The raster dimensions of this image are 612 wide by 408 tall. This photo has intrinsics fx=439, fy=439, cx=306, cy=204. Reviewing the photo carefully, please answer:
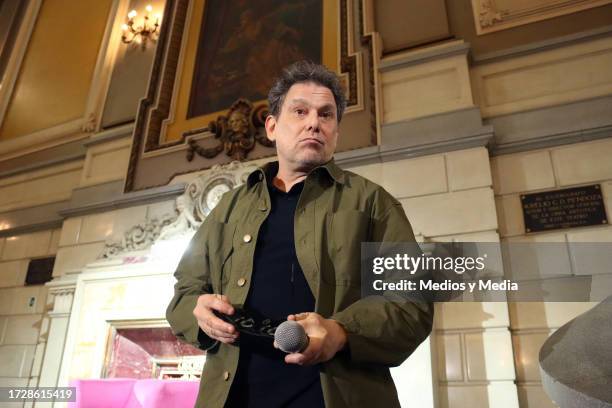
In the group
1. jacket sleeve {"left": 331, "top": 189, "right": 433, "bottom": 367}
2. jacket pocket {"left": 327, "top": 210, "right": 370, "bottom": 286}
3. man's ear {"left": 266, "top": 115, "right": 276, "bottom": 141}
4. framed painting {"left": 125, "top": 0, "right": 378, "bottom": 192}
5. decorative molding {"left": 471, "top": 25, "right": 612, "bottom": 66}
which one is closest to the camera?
jacket sleeve {"left": 331, "top": 189, "right": 433, "bottom": 367}

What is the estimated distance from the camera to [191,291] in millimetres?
1090

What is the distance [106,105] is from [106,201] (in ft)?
4.46

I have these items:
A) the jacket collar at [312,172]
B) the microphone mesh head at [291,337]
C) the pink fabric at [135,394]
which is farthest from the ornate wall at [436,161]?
the microphone mesh head at [291,337]

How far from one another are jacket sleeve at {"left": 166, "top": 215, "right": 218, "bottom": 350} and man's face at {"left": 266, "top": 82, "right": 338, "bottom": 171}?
0.31 metres

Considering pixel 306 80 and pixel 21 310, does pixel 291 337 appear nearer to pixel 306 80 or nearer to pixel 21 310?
pixel 306 80

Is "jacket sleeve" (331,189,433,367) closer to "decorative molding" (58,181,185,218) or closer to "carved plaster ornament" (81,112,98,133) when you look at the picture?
"decorative molding" (58,181,185,218)

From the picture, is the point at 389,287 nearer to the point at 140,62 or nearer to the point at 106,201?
the point at 106,201

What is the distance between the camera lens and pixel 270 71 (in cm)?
410

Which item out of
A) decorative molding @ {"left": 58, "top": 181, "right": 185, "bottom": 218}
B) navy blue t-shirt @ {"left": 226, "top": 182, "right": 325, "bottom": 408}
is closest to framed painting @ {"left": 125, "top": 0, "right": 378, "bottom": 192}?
decorative molding @ {"left": 58, "top": 181, "right": 185, "bottom": 218}

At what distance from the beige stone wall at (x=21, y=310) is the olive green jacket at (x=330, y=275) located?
3635 millimetres

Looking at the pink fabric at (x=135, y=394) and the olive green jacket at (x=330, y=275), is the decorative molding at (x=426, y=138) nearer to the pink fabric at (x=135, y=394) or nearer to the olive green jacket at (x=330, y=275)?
the pink fabric at (x=135, y=394)

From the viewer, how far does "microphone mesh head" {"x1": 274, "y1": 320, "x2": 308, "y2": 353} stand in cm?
72

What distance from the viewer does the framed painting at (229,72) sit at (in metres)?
3.64

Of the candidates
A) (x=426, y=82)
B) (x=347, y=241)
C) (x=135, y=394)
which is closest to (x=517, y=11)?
(x=426, y=82)
